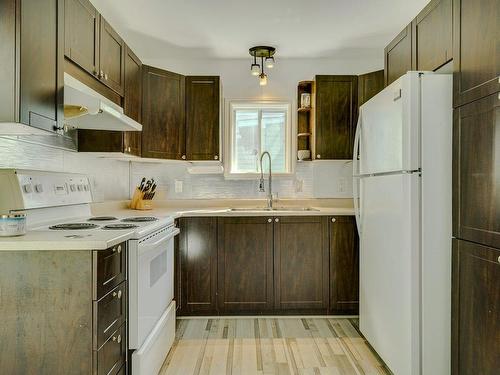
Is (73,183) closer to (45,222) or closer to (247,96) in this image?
(45,222)

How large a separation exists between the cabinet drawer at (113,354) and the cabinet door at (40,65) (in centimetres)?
97

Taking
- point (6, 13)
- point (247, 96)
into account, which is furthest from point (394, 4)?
point (6, 13)

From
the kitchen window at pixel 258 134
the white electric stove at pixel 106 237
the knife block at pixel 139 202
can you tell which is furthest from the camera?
the kitchen window at pixel 258 134

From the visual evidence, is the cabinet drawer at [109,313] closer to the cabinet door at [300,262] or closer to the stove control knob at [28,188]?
the stove control knob at [28,188]

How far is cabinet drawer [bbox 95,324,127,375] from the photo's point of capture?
1.46 m

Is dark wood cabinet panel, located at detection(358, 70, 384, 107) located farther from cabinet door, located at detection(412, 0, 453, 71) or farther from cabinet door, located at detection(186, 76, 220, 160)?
cabinet door, located at detection(186, 76, 220, 160)

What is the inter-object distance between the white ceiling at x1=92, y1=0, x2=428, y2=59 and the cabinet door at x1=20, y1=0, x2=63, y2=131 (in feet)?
3.63

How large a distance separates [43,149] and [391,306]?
88.1 inches

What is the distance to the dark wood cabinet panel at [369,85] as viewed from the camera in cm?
325

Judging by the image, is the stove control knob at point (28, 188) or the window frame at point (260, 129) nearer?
the stove control knob at point (28, 188)

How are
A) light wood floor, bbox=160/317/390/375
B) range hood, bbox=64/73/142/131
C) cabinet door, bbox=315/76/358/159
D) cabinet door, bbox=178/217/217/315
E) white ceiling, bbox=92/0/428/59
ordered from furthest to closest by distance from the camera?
cabinet door, bbox=315/76/358/159, cabinet door, bbox=178/217/217/315, white ceiling, bbox=92/0/428/59, light wood floor, bbox=160/317/390/375, range hood, bbox=64/73/142/131

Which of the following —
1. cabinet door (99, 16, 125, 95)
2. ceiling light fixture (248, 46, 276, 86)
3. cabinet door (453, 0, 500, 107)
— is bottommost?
cabinet door (453, 0, 500, 107)

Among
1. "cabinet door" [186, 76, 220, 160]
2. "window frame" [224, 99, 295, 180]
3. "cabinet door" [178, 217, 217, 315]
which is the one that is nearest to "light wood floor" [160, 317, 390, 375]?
"cabinet door" [178, 217, 217, 315]

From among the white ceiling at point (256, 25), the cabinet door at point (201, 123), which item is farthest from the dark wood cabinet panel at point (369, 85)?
the cabinet door at point (201, 123)
